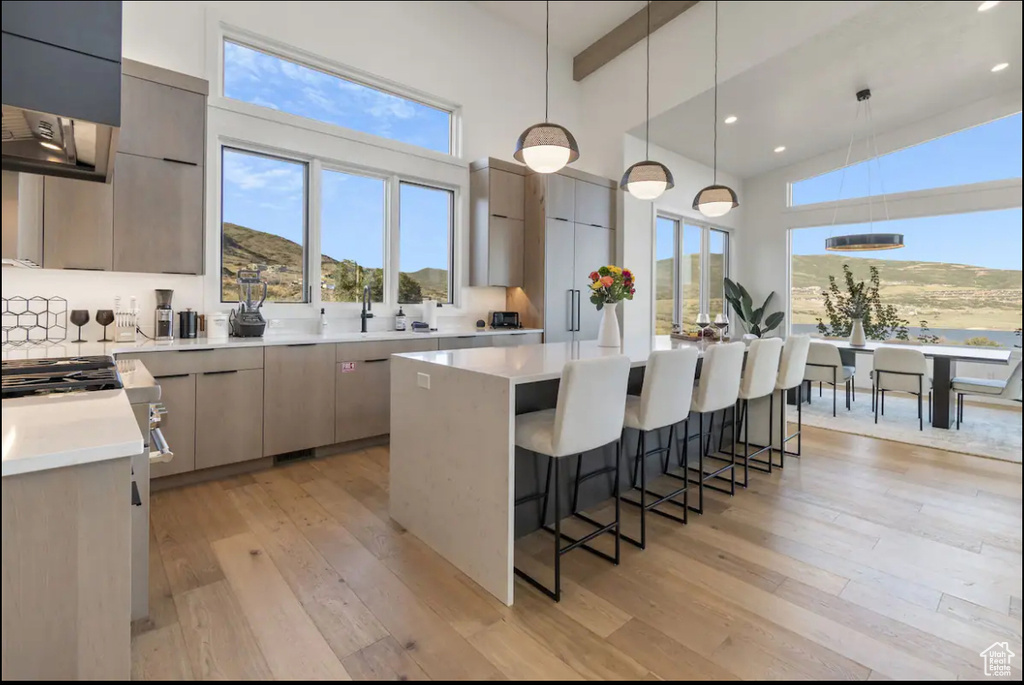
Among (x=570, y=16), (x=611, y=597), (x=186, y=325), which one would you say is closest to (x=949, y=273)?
(x=570, y=16)

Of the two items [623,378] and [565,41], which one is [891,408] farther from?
[565,41]

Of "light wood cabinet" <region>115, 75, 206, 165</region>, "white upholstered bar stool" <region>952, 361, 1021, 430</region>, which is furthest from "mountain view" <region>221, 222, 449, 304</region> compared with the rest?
"white upholstered bar stool" <region>952, 361, 1021, 430</region>

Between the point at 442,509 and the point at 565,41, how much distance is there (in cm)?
608

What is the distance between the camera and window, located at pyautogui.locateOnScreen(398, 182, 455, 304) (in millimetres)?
4984

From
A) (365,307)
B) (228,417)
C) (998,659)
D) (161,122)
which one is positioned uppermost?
(161,122)

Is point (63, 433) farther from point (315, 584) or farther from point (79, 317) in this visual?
point (79, 317)

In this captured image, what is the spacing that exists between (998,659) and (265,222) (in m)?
4.90

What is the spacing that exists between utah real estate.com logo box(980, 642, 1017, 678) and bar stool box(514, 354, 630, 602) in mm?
1280

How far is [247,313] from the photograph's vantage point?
372 centimetres

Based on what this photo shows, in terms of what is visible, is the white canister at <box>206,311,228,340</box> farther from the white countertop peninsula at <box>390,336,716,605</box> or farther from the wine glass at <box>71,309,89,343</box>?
the white countertop peninsula at <box>390,336,716,605</box>

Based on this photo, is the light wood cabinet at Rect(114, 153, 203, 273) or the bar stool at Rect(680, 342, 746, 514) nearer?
the bar stool at Rect(680, 342, 746, 514)

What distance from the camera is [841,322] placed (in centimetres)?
750

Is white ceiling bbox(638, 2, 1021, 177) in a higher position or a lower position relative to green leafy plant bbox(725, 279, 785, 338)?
higher

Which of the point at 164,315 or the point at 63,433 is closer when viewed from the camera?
the point at 63,433
